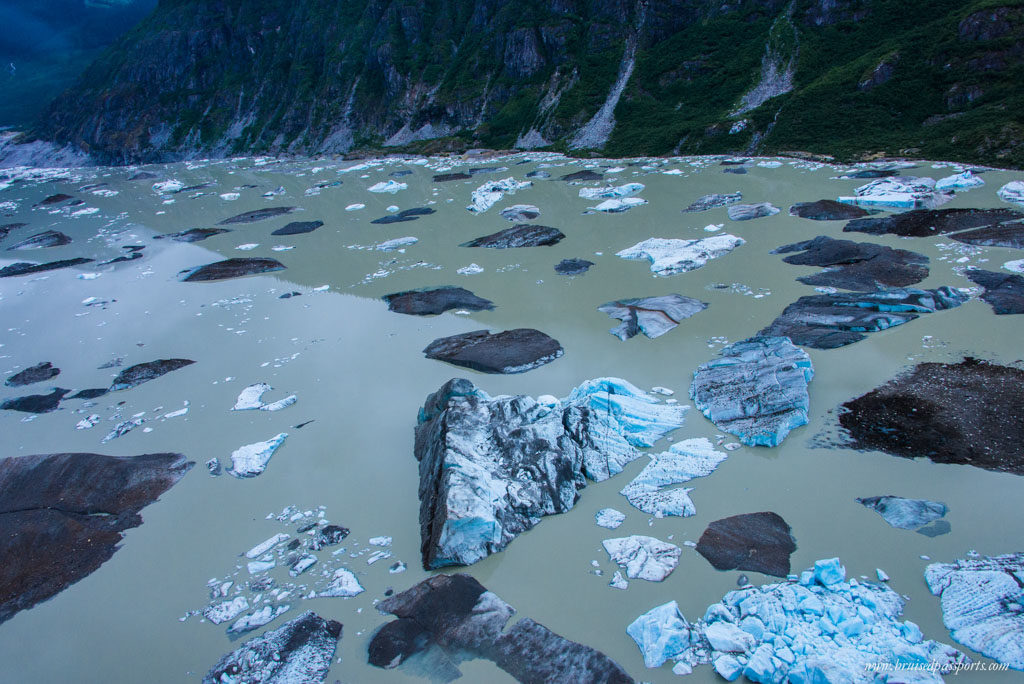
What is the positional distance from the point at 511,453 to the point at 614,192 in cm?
1289

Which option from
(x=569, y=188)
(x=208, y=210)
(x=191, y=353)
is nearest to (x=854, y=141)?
(x=569, y=188)

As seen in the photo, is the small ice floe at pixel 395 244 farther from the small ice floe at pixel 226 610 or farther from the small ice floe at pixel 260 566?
the small ice floe at pixel 226 610

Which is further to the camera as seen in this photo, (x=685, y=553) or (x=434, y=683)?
(x=685, y=553)

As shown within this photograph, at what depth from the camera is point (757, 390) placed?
19.1ft

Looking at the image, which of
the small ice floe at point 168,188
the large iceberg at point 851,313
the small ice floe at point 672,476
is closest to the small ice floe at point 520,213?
the large iceberg at point 851,313

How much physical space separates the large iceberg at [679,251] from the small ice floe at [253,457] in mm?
6839

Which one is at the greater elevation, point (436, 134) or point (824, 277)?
point (436, 134)

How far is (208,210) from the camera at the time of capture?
888 inches

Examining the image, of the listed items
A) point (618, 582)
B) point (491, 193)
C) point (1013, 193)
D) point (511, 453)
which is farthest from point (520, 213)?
point (618, 582)

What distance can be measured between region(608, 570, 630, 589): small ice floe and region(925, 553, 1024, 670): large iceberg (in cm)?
192

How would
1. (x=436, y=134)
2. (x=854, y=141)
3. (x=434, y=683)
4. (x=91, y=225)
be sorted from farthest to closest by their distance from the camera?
(x=436, y=134) → (x=91, y=225) → (x=854, y=141) → (x=434, y=683)

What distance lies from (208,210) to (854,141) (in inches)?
931

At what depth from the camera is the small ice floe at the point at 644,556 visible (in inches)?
159

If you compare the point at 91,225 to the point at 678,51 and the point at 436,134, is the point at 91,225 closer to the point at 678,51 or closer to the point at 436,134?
the point at 436,134
